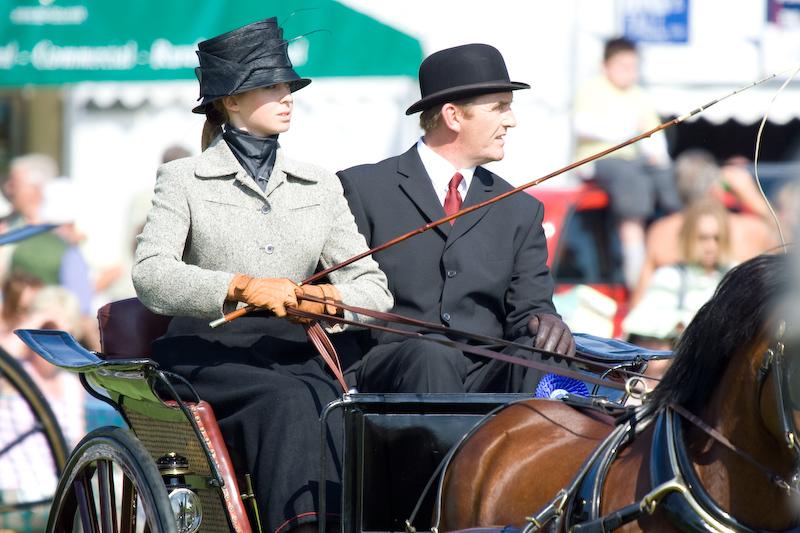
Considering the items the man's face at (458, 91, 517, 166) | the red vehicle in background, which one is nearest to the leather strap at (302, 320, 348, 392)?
the man's face at (458, 91, 517, 166)

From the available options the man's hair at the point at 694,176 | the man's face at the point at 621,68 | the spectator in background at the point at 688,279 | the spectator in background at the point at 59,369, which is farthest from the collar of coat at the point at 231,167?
the man's face at the point at 621,68

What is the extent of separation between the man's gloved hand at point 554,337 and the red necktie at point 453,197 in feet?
1.85

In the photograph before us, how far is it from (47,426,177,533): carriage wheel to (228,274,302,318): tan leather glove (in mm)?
479

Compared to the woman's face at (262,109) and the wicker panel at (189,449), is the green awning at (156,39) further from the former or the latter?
the wicker panel at (189,449)

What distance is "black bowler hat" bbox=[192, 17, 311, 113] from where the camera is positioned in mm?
3029

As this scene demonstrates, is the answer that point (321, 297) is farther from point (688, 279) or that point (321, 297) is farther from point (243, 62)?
point (688, 279)

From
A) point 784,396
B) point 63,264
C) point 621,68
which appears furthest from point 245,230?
point 621,68

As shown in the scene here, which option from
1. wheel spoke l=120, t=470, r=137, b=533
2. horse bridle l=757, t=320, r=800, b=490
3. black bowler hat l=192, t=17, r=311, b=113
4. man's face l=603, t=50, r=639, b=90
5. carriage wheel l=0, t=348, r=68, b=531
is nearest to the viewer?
horse bridle l=757, t=320, r=800, b=490

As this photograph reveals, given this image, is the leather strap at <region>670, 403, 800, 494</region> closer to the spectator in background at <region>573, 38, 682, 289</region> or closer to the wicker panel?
the wicker panel

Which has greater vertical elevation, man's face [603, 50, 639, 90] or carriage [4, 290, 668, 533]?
man's face [603, 50, 639, 90]

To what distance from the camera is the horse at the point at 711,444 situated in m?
1.86

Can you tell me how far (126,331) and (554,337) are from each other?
133cm

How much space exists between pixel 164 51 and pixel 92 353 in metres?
4.79

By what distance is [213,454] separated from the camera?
276 centimetres
